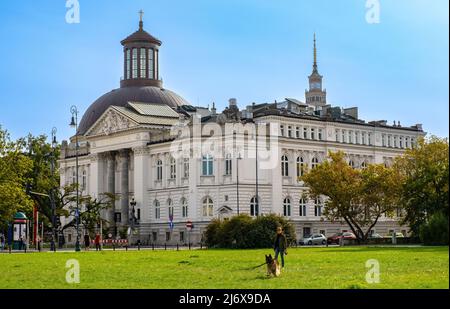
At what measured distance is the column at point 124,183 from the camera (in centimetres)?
10975

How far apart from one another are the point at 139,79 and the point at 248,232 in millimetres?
58998

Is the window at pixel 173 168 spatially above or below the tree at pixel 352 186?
above

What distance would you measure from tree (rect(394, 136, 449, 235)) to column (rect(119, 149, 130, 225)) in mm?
45501

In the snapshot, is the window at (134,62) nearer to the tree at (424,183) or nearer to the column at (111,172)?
the column at (111,172)

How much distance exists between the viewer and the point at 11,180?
79250mm

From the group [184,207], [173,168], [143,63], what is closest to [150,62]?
[143,63]

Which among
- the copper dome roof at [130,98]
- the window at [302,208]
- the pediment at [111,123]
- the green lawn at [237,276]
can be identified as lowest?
the green lawn at [237,276]

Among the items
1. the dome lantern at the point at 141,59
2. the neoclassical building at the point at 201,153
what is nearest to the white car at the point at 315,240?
the neoclassical building at the point at 201,153

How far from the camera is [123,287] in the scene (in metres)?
25.4

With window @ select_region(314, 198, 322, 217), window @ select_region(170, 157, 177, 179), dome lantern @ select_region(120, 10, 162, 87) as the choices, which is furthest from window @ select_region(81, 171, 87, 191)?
window @ select_region(314, 198, 322, 217)

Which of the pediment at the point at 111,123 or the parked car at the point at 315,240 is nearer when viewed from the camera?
the parked car at the point at 315,240

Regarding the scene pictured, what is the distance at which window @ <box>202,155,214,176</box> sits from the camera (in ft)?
320

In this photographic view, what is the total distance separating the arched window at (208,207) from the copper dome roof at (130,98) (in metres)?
26.5
